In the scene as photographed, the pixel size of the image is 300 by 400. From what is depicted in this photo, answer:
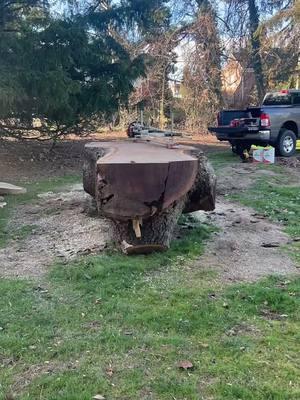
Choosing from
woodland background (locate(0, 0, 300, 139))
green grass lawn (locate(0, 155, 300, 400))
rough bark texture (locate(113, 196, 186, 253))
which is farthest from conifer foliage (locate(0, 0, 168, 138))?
green grass lawn (locate(0, 155, 300, 400))

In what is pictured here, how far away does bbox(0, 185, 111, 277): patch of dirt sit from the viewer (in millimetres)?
4109

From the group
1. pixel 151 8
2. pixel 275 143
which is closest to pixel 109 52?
pixel 151 8

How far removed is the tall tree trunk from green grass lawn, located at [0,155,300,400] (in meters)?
13.9

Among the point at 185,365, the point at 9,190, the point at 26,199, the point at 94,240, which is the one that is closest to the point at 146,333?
the point at 185,365

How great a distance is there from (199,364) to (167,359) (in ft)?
0.58

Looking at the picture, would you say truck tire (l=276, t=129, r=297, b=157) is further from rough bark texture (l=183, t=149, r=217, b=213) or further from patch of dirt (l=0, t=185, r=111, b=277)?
rough bark texture (l=183, t=149, r=217, b=213)

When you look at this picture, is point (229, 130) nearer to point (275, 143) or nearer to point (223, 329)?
point (275, 143)

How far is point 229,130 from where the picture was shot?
10.7 meters

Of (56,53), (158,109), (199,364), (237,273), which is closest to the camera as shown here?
(199,364)

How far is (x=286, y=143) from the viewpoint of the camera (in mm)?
11117

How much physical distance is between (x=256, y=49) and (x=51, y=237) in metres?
13.6

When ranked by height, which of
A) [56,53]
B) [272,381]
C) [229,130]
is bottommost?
[272,381]

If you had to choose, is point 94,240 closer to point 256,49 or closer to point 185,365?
point 185,365

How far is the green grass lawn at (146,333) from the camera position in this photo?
2.30m
